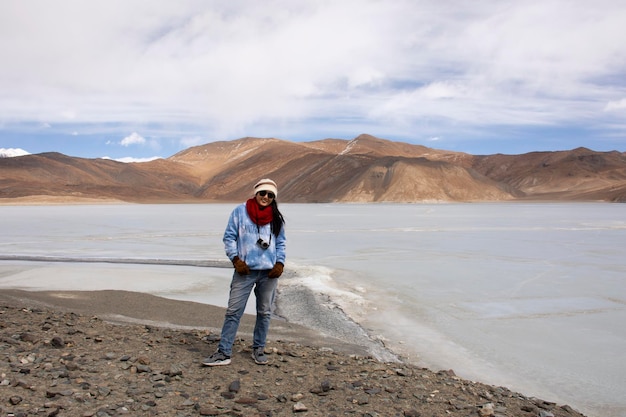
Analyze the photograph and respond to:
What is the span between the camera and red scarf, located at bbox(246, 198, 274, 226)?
487 cm

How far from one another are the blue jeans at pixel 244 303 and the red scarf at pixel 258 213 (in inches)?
17.8

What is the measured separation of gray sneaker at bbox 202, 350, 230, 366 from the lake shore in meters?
0.05

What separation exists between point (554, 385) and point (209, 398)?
138 inches

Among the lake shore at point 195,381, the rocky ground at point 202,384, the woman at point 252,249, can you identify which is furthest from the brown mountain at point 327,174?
the woman at point 252,249

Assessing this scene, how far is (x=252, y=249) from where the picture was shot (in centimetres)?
490

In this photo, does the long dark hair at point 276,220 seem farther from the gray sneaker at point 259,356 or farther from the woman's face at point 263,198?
the gray sneaker at point 259,356

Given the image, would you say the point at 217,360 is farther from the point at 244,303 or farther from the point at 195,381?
the point at 244,303

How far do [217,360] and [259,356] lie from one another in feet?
1.29

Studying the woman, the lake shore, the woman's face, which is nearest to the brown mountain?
the lake shore

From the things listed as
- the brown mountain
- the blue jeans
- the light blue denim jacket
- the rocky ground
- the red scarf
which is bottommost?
the rocky ground

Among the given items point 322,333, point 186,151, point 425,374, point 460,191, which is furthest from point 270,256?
point 186,151

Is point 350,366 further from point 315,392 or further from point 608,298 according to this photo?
point 608,298

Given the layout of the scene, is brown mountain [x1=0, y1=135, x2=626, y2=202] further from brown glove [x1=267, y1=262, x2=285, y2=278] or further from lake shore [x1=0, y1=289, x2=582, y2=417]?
brown glove [x1=267, y1=262, x2=285, y2=278]

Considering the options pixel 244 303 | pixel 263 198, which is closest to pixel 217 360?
pixel 244 303
